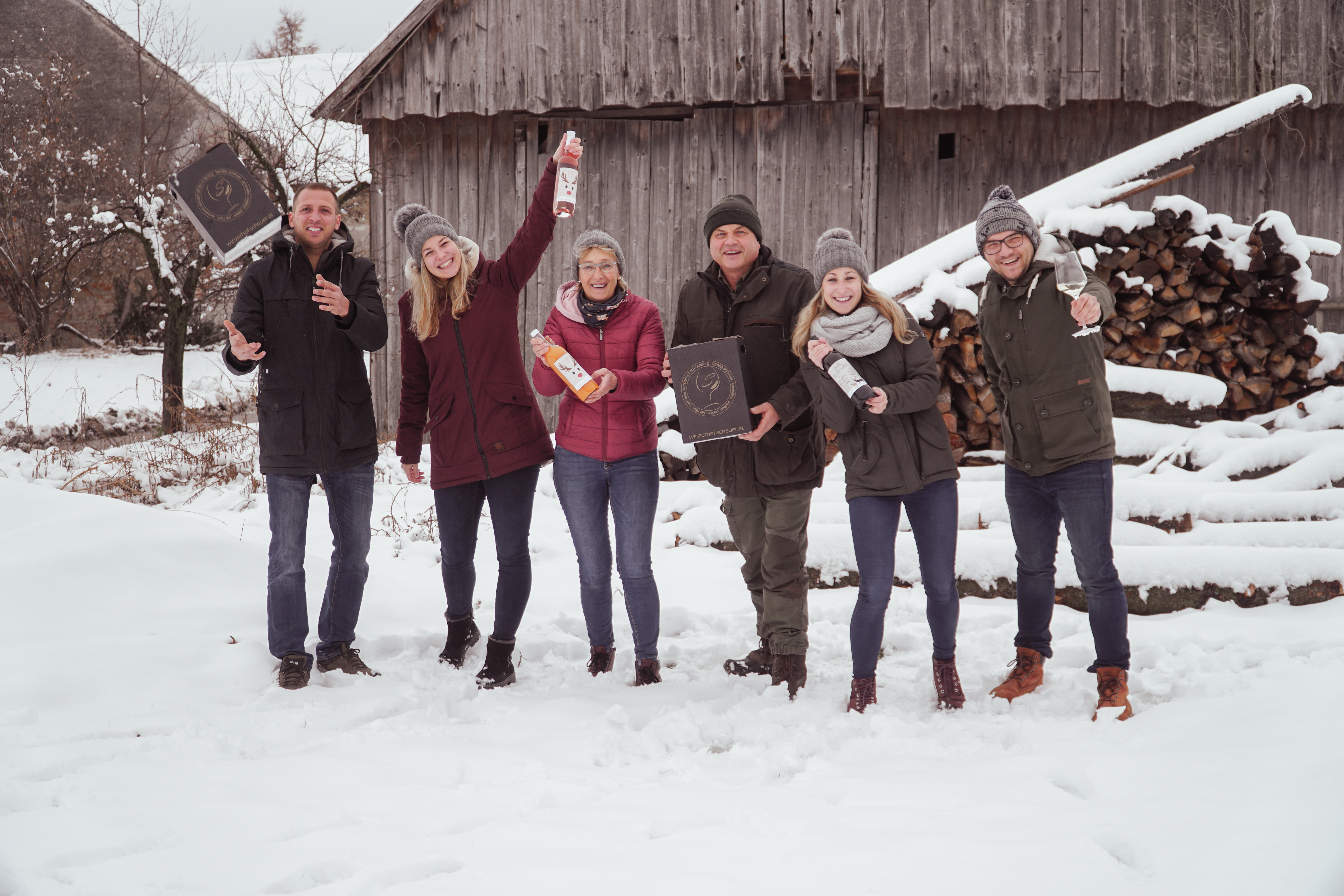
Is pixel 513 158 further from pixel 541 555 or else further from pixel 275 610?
A: pixel 275 610

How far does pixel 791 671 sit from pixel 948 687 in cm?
63

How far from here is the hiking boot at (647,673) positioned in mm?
3719

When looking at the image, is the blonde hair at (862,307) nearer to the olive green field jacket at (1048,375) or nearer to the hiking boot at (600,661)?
the olive green field jacket at (1048,375)

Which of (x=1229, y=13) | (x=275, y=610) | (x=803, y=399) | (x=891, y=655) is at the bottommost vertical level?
(x=891, y=655)

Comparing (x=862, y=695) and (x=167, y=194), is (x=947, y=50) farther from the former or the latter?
(x=167, y=194)

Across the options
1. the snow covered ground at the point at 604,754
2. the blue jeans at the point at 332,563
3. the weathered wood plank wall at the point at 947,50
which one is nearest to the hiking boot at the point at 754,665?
the snow covered ground at the point at 604,754

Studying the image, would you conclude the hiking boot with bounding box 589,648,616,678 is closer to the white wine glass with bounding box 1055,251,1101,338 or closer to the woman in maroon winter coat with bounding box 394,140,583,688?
the woman in maroon winter coat with bounding box 394,140,583,688

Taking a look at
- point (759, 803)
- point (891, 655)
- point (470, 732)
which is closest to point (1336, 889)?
point (759, 803)

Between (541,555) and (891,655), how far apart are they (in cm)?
238

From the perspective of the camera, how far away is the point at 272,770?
2781mm

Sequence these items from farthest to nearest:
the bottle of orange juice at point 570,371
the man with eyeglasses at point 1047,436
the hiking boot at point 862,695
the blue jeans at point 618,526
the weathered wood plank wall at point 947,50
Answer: the weathered wood plank wall at point 947,50
the blue jeans at point 618,526
the bottle of orange juice at point 570,371
the hiking boot at point 862,695
the man with eyeglasses at point 1047,436

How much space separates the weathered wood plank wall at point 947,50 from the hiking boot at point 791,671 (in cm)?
606

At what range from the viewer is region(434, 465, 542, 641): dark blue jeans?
3.75 meters

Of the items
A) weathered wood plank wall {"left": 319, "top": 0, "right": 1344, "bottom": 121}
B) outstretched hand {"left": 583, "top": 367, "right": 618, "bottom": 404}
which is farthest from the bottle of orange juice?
weathered wood plank wall {"left": 319, "top": 0, "right": 1344, "bottom": 121}
